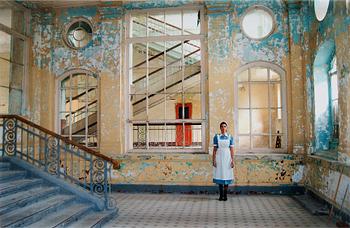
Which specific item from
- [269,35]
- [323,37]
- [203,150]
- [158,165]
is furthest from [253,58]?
[158,165]

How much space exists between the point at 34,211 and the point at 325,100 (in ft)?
16.4

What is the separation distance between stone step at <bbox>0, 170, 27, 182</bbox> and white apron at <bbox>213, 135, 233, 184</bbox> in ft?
10.3

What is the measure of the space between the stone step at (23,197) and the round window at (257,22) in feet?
15.1

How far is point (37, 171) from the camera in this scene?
523cm

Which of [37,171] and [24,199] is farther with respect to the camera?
[37,171]

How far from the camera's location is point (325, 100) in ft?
20.3

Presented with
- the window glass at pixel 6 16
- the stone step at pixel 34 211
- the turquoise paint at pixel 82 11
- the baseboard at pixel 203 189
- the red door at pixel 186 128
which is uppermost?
the turquoise paint at pixel 82 11

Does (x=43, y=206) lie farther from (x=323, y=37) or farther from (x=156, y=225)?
(x=323, y=37)

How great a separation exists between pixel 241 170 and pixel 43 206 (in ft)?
12.3

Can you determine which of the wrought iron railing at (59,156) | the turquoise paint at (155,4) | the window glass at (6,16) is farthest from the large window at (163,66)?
the window glass at (6,16)

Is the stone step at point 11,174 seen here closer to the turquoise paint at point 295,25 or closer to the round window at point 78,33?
the round window at point 78,33

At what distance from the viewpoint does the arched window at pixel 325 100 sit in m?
6.06

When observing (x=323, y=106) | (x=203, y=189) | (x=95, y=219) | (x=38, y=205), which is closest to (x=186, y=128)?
(x=203, y=189)

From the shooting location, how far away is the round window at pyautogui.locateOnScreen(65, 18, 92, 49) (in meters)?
7.46
